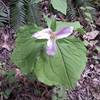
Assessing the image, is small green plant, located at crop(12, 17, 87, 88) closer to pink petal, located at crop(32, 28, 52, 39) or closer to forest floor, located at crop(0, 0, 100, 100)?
pink petal, located at crop(32, 28, 52, 39)

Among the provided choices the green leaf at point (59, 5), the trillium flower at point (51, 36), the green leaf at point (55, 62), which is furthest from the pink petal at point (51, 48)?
the green leaf at point (59, 5)

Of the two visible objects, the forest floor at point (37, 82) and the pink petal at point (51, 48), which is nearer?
the pink petal at point (51, 48)

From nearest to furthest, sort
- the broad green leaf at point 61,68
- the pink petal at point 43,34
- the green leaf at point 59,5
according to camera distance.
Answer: the pink petal at point 43,34 → the broad green leaf at point 61,68 → the green leaf at point 59,5

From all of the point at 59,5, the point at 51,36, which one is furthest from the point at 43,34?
the point at 59,5

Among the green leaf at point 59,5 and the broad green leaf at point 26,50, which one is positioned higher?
the green leaf at point 59,5

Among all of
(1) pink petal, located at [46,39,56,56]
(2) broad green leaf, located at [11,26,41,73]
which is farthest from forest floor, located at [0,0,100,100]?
(1) pink petal, located at [46,39,56,56]

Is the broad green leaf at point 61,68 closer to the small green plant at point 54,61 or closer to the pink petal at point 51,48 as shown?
the small green plant at point 54,61
